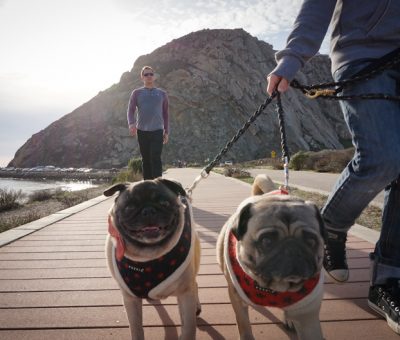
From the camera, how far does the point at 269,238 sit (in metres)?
1.65

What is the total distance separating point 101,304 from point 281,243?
1521 mm

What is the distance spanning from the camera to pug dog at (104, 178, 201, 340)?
75.2 inches

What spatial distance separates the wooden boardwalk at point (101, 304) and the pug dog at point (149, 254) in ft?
0.83

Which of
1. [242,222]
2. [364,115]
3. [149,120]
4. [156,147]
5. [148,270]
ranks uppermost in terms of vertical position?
[149,120]

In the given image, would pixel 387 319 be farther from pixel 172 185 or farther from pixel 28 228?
pixel 28 228

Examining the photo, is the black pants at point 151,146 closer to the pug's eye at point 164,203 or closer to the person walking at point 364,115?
the person walking at point 364,115

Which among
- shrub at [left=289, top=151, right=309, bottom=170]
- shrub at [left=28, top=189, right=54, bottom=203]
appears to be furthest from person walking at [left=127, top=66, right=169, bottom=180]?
shrub at [left=289, top=151, right=309, bottom=170]

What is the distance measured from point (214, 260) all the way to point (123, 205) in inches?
69.3

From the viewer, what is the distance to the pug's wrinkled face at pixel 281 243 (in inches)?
62.3

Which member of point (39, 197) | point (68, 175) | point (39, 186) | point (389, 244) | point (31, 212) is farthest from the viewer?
point (68, 175)

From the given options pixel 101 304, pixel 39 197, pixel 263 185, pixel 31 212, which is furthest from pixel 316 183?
pixel 39 197

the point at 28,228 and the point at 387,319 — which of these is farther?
the point at 28,228

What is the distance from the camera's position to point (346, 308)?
231 cm

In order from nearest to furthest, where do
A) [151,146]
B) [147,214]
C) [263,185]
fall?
1. [147,214]
2. [263,185]
3. [151,146]
